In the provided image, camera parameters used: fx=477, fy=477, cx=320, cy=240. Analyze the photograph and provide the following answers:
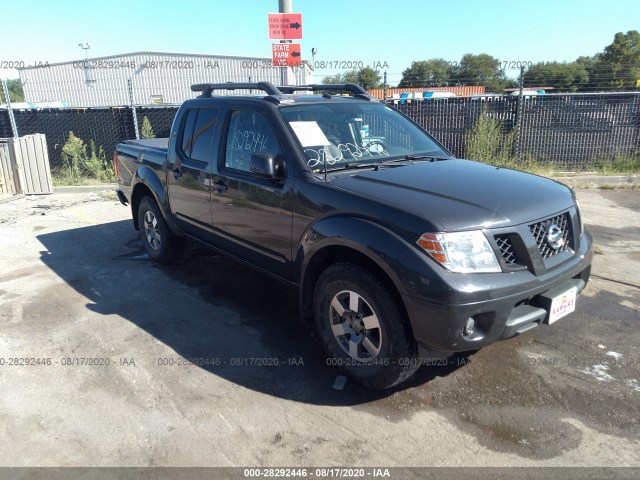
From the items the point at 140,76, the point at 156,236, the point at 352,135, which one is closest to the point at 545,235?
the point at 352,135

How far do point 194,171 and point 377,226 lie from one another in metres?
2.33

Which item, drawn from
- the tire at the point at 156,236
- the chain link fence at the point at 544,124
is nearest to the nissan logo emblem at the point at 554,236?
the tire at the point at 156,236

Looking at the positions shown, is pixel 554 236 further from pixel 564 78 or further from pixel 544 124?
pixel 564 78

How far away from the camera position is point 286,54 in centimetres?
881

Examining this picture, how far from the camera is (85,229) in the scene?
7367 millimetres

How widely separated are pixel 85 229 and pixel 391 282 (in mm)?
6053

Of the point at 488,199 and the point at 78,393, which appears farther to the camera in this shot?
the point at 78,393

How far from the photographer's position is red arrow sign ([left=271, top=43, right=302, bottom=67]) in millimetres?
8750

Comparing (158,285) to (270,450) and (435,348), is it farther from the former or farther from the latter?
(435,348)

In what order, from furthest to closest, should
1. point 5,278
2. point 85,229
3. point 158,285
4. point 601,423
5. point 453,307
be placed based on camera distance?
point 85,229
point 5,278
point 158,285
point 601,423
point 453,307

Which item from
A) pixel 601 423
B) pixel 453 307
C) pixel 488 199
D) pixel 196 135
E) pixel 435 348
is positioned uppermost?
pixel 196 135

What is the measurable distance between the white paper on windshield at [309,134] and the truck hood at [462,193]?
39 centimetres

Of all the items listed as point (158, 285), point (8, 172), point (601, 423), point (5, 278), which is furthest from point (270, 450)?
point (8, 172)

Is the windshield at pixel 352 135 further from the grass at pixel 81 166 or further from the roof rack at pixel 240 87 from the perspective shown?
the grass at pixel 81 166
